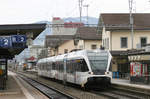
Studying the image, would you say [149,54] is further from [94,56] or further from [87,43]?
[87,43]

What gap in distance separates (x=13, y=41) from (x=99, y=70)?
20.4 feet

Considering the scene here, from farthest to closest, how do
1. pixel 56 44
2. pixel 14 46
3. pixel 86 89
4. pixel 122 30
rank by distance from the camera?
pixel 56 44 → pixel 122 30 → pixel 86 89 → pixel 14 46

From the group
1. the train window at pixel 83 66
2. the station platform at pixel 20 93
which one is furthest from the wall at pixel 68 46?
the train window at pixel 83 66

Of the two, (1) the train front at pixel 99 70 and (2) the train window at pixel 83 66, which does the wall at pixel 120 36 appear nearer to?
(1) the train front at pixel 99 70

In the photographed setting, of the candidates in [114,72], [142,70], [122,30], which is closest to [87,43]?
[122,30]

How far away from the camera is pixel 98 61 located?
24250 millimetres

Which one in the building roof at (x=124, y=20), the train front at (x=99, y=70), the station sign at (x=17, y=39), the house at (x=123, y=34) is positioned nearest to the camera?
the train front at (x=99, y=70)

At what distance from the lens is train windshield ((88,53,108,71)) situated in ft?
78.4

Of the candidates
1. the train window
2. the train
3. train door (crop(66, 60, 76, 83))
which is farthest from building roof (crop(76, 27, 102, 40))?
the train window

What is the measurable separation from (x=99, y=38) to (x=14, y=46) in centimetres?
3847

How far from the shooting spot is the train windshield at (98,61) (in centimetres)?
2389

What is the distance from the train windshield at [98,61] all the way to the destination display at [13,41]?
4.81m

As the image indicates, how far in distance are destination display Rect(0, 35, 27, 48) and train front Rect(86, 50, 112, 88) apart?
4.72 metres

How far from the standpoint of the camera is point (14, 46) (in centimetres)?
2400
